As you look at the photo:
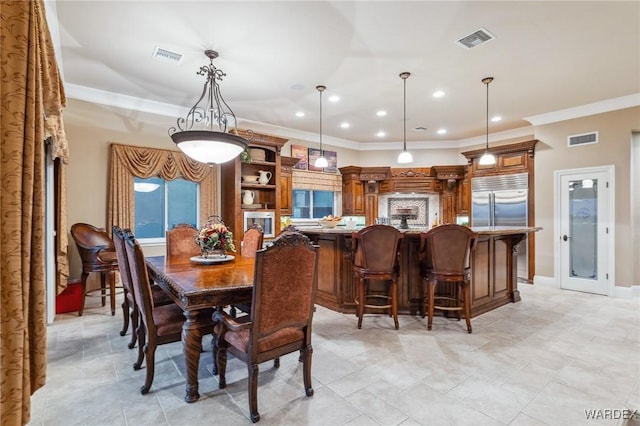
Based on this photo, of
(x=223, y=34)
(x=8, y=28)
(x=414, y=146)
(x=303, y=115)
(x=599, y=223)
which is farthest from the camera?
(x=414, y=146)

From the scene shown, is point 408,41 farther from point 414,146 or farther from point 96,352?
point 414,146

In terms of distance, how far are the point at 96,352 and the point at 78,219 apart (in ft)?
8.01

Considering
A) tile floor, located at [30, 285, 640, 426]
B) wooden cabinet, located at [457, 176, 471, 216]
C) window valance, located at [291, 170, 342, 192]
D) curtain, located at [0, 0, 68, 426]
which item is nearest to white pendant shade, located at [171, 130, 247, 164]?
curtain, located at [0, 0, 68, 426]

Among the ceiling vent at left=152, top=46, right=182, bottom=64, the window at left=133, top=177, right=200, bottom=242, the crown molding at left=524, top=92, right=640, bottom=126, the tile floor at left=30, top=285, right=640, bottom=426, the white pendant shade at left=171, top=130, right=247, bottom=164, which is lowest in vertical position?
the tile floor at left=30, top=285, right=640, bottom=426

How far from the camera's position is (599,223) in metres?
5.09

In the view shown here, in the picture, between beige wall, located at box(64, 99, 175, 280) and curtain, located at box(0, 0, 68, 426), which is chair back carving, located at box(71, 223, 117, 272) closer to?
beige wall, located at box(64, 99, 175, 280)

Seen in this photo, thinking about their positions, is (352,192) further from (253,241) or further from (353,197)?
(253,241)

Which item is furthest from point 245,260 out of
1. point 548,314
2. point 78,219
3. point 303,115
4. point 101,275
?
point 548,314

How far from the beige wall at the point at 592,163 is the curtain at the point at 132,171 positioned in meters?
6.07

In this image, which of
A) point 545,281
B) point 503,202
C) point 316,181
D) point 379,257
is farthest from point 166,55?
point 545,281

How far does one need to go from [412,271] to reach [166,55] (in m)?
3.85

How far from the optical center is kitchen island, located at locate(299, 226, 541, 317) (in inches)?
156

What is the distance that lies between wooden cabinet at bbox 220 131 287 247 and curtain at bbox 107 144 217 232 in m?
0.41

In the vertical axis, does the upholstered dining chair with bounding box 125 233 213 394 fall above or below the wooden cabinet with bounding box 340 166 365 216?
below
